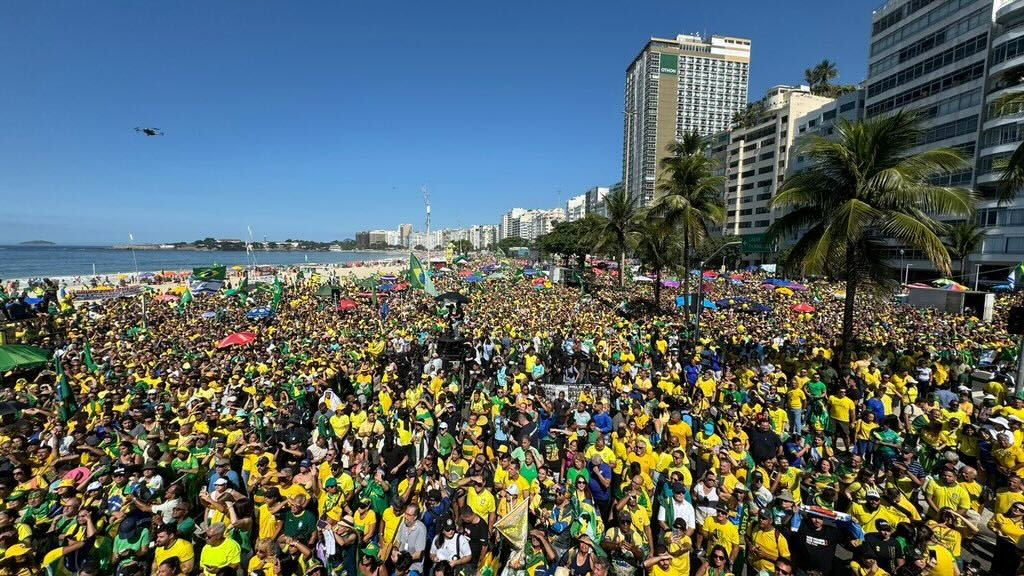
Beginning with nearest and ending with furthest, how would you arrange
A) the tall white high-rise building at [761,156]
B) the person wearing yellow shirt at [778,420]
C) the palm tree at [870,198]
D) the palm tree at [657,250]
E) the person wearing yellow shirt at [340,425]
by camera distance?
the person wearing yellow shirt at [778,420], the person wearing yellow shirt at [340,425], the palm tree at [870,198], the palm tree at [657,250], the tall white high-rise building at [761,156]

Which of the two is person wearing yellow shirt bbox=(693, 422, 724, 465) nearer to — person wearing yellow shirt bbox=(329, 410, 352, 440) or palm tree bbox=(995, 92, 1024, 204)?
person wearing yellow shirt bbox=(329, 410, 352, 440)

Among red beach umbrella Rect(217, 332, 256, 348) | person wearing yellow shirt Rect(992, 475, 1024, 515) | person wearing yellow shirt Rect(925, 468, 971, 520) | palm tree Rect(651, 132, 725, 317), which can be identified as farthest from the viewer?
palm tree Rect(651, 132, 725, 317)

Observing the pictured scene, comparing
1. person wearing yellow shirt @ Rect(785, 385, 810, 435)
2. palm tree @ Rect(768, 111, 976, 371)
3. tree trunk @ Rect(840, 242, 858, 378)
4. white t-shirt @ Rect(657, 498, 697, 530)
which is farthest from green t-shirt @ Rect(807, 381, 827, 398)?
white t-shirt @ Rect(657, 498, 697, 530)

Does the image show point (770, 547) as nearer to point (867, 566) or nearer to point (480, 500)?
point (867, 566)

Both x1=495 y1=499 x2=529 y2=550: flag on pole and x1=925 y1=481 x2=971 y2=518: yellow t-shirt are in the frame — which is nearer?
x1=495 y1=499 x2=529 y2=550: flag on pole

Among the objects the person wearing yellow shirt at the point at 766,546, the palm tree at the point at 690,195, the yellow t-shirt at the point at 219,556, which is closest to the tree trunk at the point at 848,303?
the palm tree at the point at 690,195

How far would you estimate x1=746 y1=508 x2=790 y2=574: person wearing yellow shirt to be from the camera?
4488 millimetres

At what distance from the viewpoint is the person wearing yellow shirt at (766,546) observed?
4488 millimetres

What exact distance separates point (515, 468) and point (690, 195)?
55.2 feet

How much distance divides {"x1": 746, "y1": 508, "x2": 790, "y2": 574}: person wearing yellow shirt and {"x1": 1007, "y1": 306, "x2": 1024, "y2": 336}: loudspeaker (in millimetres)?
8566

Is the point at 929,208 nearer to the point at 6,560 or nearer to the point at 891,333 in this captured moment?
the point at 891,333

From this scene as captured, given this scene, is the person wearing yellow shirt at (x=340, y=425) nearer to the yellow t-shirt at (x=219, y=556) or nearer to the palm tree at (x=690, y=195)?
the yellow t-shirt at (x=219, y=556)

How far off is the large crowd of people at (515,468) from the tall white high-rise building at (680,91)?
116 m

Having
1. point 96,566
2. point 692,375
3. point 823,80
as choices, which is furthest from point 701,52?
point 96,566
